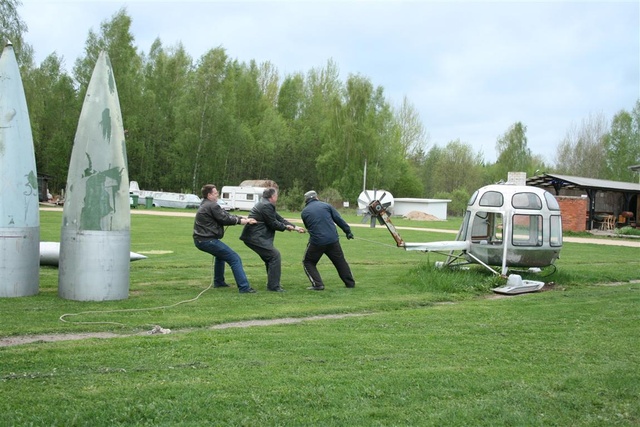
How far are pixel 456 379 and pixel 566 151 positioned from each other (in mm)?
86241

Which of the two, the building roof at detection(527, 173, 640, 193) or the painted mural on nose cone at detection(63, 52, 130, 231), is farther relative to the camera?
the building roof at detection(527, 173, 640, 193)

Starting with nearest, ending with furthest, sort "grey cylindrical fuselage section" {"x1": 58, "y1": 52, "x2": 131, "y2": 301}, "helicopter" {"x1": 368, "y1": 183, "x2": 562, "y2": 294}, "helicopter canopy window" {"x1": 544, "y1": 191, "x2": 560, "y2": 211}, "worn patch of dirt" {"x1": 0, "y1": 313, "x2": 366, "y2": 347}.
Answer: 1. "worn patch of dirt" {"x1": 0, "y1": 313, "x2": 366, "y2": 347}
2. "grey cylindrical fuselage section" {"x1": 58, "y1": 52, "x2": 131, "y2": 301}
3. "helicopter" {"x1": 368, "y1": 183, "x2": 562, "y2": 294}
4. "helicopter canopy window" {"x1": 544, "y1": 191, "x2": 560, "y2": 211}

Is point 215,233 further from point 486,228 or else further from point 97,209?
point 486,228

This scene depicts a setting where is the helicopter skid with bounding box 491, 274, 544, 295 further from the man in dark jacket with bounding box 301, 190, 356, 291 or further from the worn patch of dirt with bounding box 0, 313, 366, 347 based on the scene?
the worn patch of dirt with bounding box 0, 313, 366, 347

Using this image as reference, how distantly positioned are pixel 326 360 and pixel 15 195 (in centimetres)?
668

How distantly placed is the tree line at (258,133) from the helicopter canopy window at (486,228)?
48043mm

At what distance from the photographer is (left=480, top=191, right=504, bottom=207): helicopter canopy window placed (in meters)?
14.9

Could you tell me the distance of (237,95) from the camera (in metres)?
76.6

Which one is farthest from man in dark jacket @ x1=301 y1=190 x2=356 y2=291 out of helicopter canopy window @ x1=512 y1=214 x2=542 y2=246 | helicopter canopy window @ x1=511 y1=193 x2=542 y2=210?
helicopter canopy window @ x1=511 y1=193 x2=542 y2=210

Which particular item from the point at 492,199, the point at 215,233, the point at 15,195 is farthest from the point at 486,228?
the point at 15,195

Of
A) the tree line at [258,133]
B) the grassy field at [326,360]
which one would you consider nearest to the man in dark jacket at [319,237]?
the grassy field at [326,360]

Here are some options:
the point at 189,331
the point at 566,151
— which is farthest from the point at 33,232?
the point at 566,151

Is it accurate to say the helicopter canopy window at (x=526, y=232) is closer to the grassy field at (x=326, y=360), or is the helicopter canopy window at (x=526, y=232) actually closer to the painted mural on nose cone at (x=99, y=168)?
the grassy field at (x=326, y=360)

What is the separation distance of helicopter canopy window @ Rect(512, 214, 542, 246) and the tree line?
49433mm
